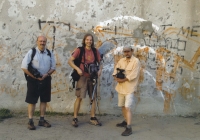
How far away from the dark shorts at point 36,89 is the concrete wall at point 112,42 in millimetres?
814

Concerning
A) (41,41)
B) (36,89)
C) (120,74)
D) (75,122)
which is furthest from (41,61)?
(120,74)

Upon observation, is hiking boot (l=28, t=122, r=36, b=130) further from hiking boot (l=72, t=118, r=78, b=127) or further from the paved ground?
hiking boot (l=72, t=118, r=78, b=127)

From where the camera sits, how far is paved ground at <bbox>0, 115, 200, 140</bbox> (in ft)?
16.7

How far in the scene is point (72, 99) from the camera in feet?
20.7

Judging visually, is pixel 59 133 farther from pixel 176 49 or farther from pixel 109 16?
pixel 176 49

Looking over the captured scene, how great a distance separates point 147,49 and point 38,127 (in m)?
2.78

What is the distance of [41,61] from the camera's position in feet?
17.4

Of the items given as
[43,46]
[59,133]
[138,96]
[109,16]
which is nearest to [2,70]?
[43,46]

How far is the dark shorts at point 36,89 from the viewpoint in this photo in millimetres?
5297

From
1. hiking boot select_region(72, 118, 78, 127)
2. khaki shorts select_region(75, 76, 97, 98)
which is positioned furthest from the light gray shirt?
hiking boot select_region(72, 118, 78, 127)

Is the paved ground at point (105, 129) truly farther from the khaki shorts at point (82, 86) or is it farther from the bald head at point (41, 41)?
the bald head at point (41, 41)

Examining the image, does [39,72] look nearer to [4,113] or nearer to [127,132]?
[4,113]

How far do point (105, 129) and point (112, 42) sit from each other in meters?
1.87

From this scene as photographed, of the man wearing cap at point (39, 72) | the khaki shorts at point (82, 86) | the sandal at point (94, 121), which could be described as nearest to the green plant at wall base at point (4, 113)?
the man wearing cap at point (39, 72)
